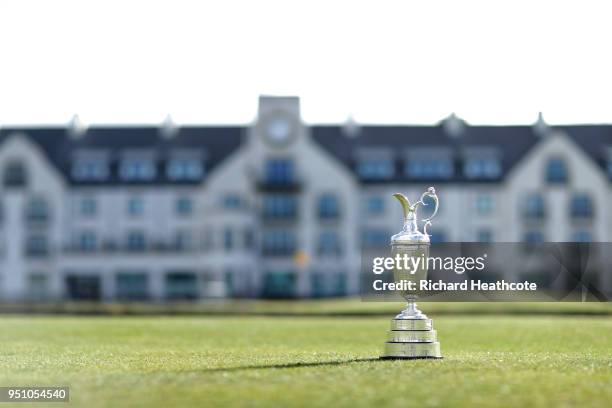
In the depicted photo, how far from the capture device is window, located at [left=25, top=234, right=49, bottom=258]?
102 metres

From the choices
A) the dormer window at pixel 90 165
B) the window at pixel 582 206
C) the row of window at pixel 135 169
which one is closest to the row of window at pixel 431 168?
the window at pixel 582 206

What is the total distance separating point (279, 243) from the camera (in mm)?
100688

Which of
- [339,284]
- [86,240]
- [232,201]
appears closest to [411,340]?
[232,201]

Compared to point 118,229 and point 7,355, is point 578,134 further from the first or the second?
point 7,355

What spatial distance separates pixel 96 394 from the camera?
1855 centimetres

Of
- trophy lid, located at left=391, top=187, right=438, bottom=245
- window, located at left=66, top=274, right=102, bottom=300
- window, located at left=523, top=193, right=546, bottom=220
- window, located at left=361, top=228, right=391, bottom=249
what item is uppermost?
window, located at left=523, top=193, right=546, bottom=220

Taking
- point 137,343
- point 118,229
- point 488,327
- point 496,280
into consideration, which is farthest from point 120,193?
point 496,280

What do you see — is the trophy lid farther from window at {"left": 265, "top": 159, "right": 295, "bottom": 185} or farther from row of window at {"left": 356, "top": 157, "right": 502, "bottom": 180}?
row of window at {"left": 356, "top": 157, "right": 502, "bottom": 180}

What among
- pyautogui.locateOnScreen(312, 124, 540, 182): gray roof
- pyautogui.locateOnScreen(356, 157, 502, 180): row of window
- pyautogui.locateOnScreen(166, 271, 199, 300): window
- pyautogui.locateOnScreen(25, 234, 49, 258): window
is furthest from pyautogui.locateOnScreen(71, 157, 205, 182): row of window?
pyautogui.locateOnScreen(356, 157, 502, 180): row of window

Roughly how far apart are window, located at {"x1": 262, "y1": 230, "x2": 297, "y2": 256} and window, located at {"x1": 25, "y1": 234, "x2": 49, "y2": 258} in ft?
57.9

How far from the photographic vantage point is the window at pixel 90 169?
104 meters

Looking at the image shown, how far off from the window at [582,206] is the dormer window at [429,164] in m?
9.93

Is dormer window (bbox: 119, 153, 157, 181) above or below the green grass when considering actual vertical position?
above

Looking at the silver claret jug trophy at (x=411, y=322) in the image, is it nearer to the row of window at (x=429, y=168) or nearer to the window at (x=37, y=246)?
the row of window at (x=429, y=168)
